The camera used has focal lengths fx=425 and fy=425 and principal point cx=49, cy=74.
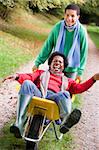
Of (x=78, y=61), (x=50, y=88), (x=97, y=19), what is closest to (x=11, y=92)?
(x=78, y=61)

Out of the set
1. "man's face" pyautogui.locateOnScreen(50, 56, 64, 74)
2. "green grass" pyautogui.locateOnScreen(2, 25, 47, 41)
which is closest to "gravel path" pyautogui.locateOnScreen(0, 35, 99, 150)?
"man's face" pyautogui.locateOnScreen(50, 56, 64, 74)

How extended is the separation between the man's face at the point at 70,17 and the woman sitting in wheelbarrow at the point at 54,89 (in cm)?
65

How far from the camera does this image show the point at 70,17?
20.2ft

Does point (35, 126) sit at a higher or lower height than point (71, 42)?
lower

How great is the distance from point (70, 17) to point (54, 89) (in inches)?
45.6

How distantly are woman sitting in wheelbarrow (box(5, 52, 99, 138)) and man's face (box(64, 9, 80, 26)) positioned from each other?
65cm

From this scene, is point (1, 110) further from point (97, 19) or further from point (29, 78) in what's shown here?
point (97, 19)

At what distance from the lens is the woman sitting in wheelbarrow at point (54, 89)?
5.23 metres

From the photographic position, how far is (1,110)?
25.6ft

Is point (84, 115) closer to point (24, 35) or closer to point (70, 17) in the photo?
point (70, 17)

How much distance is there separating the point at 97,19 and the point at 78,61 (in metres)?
43.8

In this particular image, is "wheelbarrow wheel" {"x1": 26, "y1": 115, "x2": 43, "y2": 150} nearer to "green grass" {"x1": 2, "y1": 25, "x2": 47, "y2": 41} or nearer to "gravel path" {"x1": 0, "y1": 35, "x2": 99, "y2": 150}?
"gravel path" {"x1": 0, "y1": 35, "x2": 99, "y2": 150}

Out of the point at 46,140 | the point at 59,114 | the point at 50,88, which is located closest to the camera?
the point at 59,114

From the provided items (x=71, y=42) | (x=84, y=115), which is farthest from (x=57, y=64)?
(x=84, y=115)
